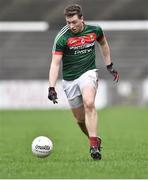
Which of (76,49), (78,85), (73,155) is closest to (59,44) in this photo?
(76,49)

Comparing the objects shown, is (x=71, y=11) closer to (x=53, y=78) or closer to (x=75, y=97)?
(x=53, y=78)

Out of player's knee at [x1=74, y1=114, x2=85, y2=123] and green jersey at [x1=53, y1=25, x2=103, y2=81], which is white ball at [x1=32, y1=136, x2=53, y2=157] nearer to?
player's knee at [x1=74, y1=114, x2=85, y2=123]

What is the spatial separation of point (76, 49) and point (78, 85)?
0.51 m

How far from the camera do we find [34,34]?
43.4m

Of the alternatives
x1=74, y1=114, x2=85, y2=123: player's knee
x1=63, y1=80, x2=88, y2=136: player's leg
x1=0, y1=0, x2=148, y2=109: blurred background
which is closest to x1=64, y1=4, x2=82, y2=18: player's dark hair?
x1=63, y1=80, x2=88, y2=136: player's leg

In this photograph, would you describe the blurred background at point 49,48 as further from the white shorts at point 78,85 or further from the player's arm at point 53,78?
the player's arm at point 53,78

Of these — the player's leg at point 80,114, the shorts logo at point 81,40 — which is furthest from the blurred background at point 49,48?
the shorts logo at point 81,40

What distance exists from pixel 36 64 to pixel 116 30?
→ 4.92 meters

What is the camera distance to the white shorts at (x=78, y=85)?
1064cm

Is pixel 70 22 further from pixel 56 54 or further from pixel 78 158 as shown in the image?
pixel 78 158

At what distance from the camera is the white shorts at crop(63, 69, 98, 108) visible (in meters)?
10.6

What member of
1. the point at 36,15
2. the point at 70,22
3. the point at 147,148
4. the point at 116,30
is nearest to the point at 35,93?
the point at 36,15

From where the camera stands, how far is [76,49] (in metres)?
10.7

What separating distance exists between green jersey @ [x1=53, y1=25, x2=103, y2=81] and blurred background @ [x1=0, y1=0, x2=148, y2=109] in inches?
967
